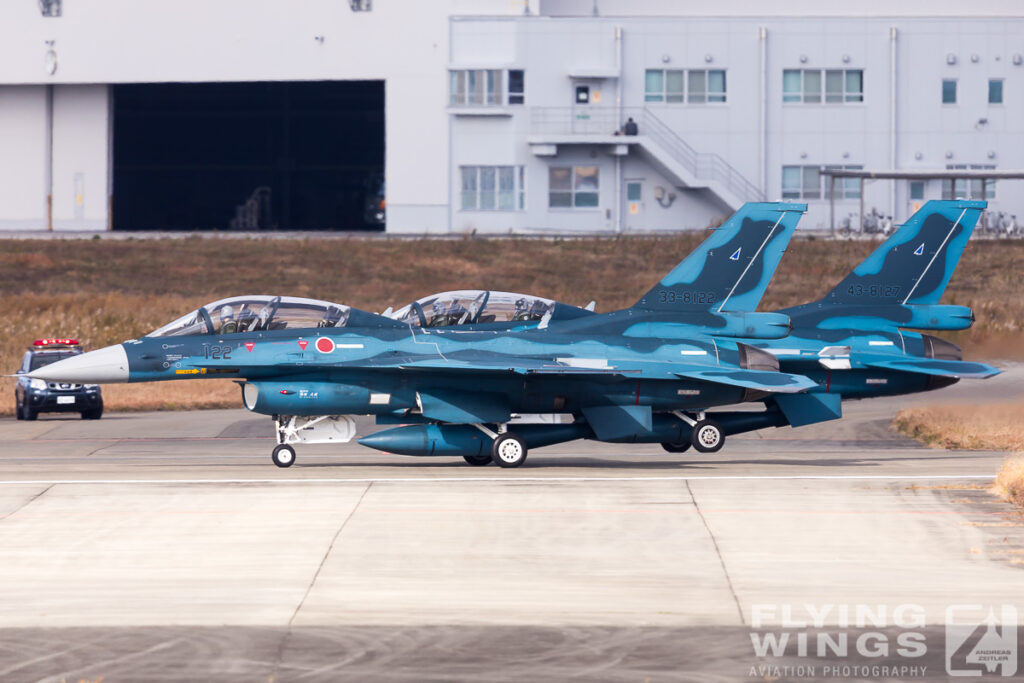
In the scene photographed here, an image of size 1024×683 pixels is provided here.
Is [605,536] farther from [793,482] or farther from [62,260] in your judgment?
[62,260]

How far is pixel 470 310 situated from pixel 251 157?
2360 inches

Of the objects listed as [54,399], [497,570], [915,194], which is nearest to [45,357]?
[54,399]

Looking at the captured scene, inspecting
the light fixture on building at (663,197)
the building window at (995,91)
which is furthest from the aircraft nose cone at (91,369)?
the building window at (995,91)

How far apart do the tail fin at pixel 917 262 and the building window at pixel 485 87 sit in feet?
116

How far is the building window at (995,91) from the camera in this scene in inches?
2304

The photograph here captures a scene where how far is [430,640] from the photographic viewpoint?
402 inches

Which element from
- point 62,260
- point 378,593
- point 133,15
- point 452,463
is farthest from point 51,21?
point 378,593

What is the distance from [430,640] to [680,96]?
50.7m

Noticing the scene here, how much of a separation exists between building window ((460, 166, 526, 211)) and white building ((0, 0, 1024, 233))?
0.07 metres

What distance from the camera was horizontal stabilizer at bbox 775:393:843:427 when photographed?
22.9 m

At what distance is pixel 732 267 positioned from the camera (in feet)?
75.2

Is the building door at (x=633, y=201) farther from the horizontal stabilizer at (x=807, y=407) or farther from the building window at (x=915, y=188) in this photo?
the horizontal stabilizer at (x=807, y=407)

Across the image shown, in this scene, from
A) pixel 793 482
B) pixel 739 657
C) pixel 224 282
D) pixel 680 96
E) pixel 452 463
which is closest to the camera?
pixel 739 657

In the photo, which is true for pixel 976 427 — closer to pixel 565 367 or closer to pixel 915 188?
pixel 565 367
